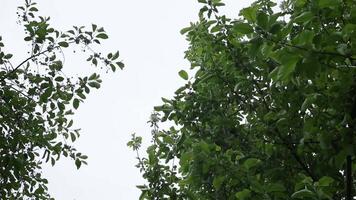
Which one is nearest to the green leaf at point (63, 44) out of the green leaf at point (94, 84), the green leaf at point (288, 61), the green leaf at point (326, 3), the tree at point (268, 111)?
the green leaf at point (94, 84)

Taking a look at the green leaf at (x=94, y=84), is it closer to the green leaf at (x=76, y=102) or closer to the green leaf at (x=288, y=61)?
the green leaf at (x=76, y=102)

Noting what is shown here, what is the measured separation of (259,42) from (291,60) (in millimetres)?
277

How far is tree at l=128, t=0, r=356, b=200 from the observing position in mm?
2613

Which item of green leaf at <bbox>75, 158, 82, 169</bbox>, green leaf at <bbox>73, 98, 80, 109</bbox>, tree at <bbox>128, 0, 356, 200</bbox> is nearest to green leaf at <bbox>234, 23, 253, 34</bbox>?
tree at <bbox>128, 0, 356, 200</bbox>

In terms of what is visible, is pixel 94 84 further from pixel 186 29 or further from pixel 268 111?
pixel 268 111

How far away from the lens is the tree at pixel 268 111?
2613 millimetres


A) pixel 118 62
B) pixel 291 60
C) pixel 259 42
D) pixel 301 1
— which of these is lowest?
pixel 291 60

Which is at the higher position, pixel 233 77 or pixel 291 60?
pixel 233 77

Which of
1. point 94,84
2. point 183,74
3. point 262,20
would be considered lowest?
point 262,20

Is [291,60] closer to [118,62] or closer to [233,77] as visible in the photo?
[233,77]

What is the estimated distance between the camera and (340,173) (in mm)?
4223

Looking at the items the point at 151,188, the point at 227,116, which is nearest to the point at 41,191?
the point at 151,188

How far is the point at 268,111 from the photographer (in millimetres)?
4648

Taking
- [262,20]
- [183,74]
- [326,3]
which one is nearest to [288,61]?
[262,20]
